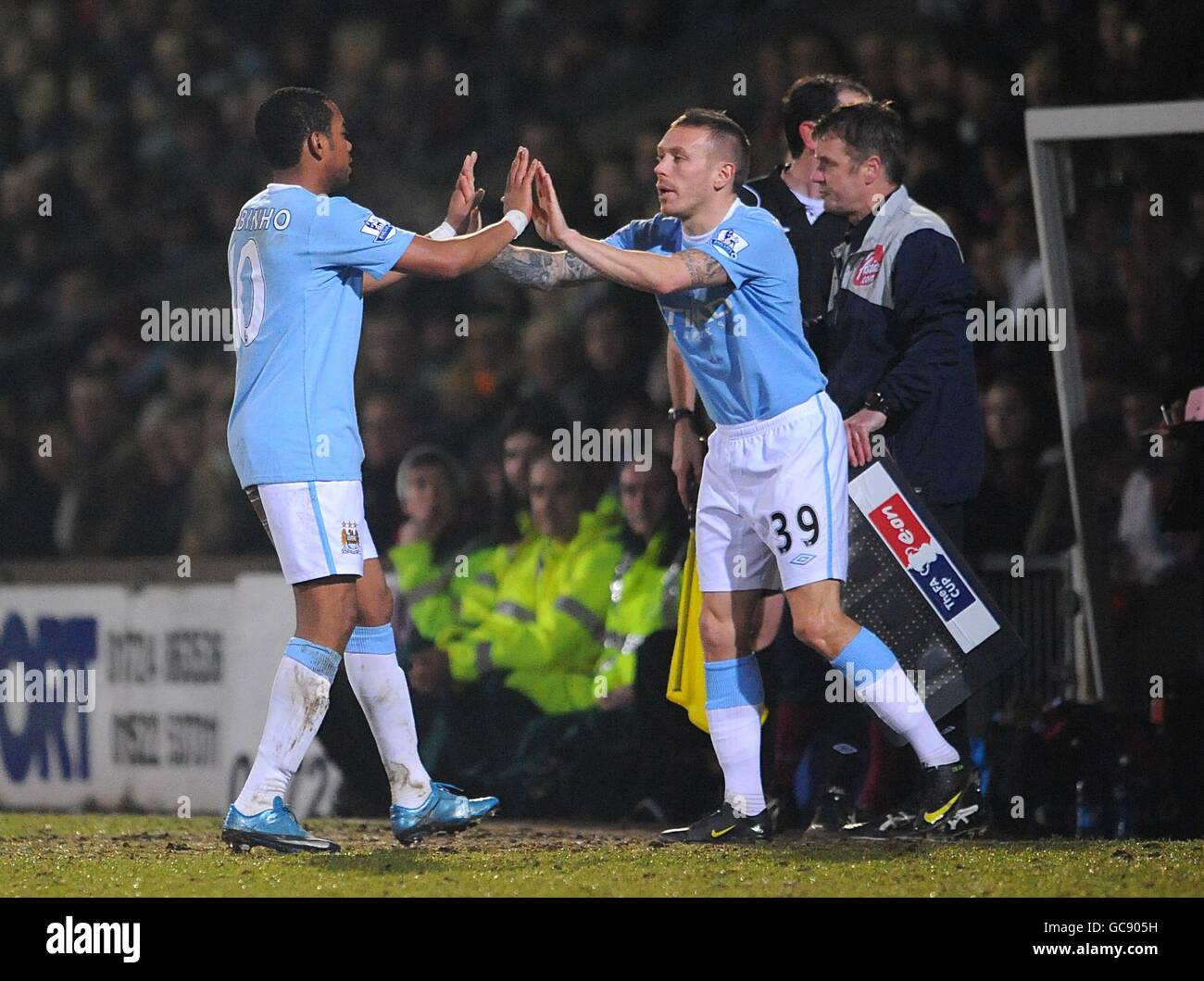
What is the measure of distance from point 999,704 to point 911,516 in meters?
1.62

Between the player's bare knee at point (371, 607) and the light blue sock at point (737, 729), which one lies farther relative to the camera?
the light blue sock at point (737, 729)

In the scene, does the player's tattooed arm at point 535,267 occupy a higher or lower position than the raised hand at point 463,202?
lower

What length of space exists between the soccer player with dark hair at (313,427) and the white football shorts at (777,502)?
95cm

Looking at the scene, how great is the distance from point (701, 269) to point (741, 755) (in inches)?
57.5

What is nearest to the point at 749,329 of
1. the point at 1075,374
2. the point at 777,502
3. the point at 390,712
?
the point at 777,502

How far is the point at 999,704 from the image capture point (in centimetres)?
720

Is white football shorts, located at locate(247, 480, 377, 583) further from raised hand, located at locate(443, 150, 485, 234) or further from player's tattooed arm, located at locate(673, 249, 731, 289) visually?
player's tattooed arm, located at locate(673, 249, 731, 289)

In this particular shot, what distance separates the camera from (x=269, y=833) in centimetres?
524

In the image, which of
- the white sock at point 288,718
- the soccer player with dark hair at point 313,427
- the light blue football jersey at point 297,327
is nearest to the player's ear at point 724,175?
the soccer player with dark hair at point 313,427

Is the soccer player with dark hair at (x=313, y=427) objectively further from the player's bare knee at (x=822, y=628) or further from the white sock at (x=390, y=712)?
the player's bare knee at (x=822, y=628)

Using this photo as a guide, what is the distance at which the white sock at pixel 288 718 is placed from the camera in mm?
5258

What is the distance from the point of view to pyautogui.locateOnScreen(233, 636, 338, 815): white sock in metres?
5.26

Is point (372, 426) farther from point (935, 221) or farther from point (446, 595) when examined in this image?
point (935, 221)

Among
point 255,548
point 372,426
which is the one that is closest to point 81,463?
point 255,548
